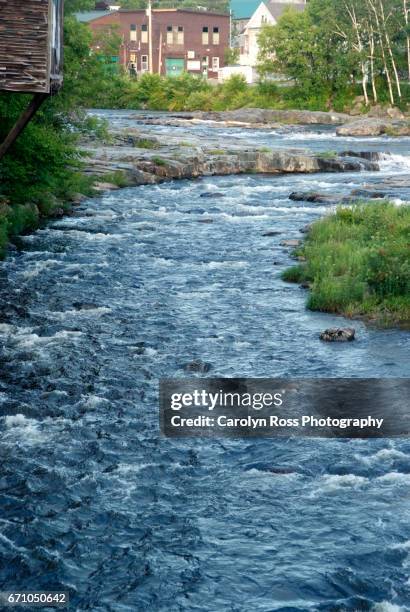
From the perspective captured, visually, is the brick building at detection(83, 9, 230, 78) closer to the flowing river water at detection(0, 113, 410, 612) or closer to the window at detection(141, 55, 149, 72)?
the window at detection(141, 55, 149, 72)

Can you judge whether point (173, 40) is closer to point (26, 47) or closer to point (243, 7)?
point (243, 7)

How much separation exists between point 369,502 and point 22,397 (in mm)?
5688

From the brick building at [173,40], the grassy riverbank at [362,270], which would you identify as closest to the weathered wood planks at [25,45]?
the grassy riverbank at [362,270]

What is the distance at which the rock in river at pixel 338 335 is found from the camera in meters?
17.2

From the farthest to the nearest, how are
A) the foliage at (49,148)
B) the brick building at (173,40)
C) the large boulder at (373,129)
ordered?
the brick building at (173,40) → the large boulder at (373,129) → the foliage at (49,148)

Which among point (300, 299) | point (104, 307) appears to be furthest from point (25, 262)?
point (300, 299)

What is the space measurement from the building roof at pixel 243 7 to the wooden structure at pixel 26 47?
374 ft

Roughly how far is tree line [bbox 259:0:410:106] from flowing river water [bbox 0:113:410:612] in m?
54.7

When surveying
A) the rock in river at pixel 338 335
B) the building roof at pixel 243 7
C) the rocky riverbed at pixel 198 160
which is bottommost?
the rock in river at pixel 338 335

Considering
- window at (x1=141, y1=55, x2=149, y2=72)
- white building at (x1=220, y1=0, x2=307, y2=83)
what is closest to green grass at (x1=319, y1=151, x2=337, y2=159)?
white building at (x1=220, y1=0, x2=307, y2=83)

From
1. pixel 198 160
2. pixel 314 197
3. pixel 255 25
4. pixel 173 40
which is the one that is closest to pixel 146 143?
pixel 198 160

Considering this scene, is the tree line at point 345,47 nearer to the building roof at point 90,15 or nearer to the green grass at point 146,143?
the building roof at point 90,15

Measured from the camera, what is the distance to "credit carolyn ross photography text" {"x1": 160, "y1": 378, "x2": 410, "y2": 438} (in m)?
13.2

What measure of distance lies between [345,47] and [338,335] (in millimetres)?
65156
